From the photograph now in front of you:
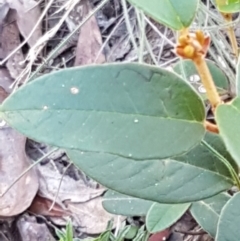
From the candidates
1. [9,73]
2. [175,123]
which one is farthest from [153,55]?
[175,123]

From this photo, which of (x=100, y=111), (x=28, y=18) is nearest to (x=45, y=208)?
(x=28, y=18)

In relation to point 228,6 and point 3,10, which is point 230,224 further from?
point 3,10

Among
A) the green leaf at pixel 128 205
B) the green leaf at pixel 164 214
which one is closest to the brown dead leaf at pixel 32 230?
the green leaf at pixel 128 205

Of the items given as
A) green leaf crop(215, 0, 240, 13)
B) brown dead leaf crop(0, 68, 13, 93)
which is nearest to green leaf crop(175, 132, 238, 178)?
green leaf crop(215, 0, 240, 13)

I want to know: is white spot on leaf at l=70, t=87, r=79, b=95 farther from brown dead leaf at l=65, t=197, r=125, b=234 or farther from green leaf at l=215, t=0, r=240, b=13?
brown dead leaf at l=65, t=197, r=125, b=234

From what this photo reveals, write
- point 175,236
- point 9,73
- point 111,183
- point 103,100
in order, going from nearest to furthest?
point 103,100 → point 111,183 → point 175,236 → point 9,73

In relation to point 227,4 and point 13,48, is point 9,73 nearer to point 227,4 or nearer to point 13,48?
point 13,48

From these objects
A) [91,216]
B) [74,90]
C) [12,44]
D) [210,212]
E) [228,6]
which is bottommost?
[91,216]

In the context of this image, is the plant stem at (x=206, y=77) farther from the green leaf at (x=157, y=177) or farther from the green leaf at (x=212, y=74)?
the green leaf at (x=212, y=74)
